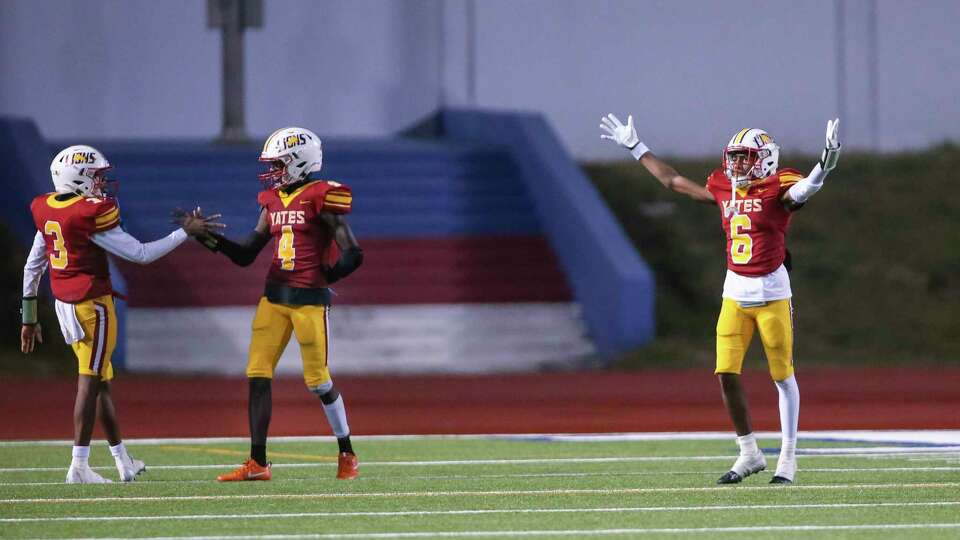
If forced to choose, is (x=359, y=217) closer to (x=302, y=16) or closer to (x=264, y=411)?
(x=302, y=16)

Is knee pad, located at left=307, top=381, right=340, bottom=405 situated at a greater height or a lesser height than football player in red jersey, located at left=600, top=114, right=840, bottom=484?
lesser

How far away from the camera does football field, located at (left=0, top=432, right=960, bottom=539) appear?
8.65 meters

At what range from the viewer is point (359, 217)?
26.2 meters

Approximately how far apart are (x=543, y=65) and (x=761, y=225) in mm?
19842

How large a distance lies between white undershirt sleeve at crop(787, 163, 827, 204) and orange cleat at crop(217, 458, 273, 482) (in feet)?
11.9

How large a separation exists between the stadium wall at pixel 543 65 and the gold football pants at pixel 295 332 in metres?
19.1

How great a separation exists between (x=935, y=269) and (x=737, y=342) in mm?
16381

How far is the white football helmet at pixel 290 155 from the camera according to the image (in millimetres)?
11141

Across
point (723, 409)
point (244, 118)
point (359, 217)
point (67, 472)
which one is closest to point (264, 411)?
point (67, 472)

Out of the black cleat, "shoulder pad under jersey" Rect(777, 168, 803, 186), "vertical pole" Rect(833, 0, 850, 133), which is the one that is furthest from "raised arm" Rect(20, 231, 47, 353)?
"vertical pole" Rect(833, 0, 850, 133)

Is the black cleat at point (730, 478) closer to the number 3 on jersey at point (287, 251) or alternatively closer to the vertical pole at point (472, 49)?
the number 3 on jersey at point (287, 251)

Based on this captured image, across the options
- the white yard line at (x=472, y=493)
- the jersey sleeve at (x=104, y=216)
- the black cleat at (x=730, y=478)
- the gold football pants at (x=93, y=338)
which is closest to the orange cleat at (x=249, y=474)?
the white yard line at (x=472, y=493)

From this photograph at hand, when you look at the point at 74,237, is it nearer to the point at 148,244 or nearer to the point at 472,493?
the point at 148,244

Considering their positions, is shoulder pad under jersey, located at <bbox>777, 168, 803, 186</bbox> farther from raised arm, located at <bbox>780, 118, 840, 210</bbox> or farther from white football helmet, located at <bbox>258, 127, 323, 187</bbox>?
white football helmet, located at <bbox>258, 127, 323, 187</bbox>
